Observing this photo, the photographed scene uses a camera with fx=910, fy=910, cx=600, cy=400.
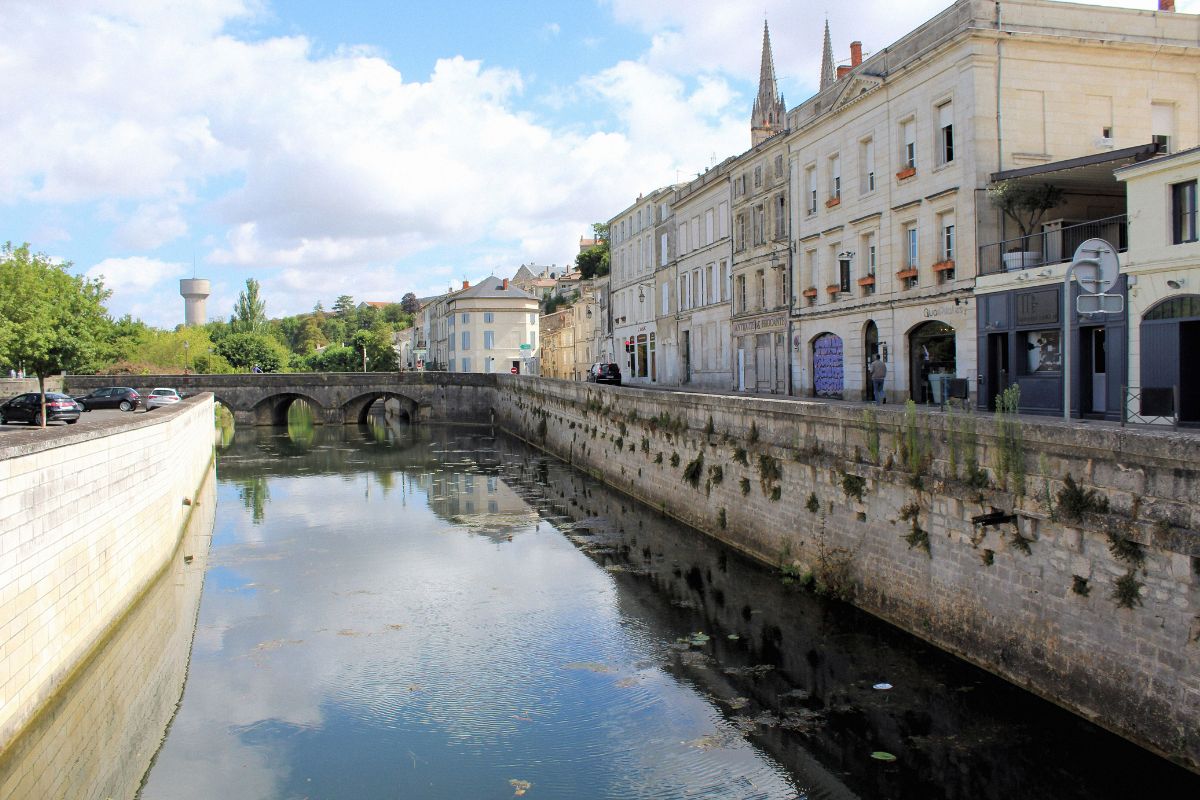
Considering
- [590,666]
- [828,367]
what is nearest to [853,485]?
[590,666]

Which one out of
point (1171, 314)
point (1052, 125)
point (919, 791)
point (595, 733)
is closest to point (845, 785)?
point (919, 791)

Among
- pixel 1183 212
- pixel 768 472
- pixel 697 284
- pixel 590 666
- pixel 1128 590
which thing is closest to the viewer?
pixel 1128 590

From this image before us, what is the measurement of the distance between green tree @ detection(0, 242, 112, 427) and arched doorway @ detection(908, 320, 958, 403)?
31416mm

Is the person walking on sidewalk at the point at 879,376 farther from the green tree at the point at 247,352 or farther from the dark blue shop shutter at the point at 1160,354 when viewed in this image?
the green tree at the point at 247,352

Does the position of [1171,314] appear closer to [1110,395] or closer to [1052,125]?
[1110,395]

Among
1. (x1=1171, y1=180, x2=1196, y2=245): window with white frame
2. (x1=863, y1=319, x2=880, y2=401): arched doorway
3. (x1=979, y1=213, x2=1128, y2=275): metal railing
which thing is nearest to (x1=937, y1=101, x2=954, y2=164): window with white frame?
(x1=979, y1=213, x2=1128, y2=275): metal railing

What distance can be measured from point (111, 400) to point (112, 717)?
34.3 meters

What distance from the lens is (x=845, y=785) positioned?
8906 millimetres

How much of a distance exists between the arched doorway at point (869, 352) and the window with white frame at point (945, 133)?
16.4 ft

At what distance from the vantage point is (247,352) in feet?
282

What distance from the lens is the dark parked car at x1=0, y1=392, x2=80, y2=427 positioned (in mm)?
28531

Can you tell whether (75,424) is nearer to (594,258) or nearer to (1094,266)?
(1094,266)

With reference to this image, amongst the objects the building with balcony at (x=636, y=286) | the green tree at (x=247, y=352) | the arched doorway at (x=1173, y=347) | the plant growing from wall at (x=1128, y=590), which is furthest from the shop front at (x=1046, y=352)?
the green tree at (x=247, y=352)

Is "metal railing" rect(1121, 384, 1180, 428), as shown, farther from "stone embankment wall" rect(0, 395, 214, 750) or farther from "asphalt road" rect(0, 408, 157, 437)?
"asphalt road" rect(0, 408, 157, 437)
